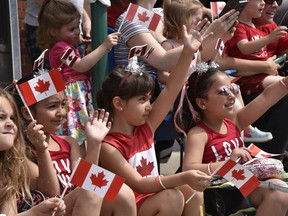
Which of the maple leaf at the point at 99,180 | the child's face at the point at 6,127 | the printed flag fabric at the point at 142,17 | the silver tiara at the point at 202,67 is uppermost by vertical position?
the printed flag fabric at the point at 142,17

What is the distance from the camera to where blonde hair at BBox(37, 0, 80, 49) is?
475 cm

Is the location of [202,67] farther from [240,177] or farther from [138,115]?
[240,177]

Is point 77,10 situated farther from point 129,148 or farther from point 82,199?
point 82,199

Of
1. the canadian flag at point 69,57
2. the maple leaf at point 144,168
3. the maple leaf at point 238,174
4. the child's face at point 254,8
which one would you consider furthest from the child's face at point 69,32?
the maple leaf at point 238,174

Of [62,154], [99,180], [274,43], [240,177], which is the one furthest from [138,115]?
[274,43]

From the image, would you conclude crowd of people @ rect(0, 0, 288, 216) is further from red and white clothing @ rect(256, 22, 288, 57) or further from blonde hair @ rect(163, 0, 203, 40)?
red and white clothing @ rect(256, 22, 288, 57)

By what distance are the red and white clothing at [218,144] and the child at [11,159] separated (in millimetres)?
1139

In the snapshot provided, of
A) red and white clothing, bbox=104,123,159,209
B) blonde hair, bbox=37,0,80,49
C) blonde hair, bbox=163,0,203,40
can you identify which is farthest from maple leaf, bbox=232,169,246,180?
blonde hair, bbox=37,0,80,49

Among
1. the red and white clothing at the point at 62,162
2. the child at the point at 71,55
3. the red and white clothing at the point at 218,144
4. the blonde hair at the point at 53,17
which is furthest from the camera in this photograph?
the blonde hair at the point at 53,17

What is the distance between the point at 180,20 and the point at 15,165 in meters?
1.85

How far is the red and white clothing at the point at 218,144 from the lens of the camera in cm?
434

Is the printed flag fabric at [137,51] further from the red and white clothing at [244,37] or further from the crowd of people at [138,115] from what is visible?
the red and white clothing at [244,37]

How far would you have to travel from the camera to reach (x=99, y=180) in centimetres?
339

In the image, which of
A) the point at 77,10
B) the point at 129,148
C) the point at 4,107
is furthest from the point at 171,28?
the point at 4,107
